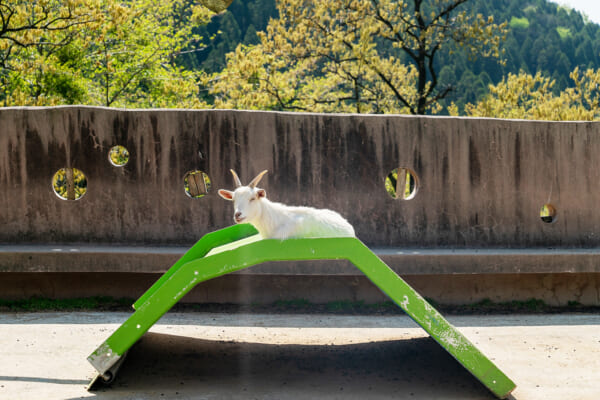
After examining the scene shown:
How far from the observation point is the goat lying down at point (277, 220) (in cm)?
501

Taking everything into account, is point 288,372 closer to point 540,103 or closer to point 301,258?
point 301,258

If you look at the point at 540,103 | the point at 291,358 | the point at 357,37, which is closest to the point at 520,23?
the point at 540,103

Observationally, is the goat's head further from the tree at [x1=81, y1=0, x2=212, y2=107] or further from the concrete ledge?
the tree at [x1=81, y1=0, x2=212, y2=107]

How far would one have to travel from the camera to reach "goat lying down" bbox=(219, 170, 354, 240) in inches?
197

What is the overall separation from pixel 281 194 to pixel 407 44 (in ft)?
43.8

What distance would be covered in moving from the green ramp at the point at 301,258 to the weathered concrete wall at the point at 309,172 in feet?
9.81

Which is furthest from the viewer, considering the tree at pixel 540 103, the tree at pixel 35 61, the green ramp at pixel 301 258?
the tree at pixel 540 103

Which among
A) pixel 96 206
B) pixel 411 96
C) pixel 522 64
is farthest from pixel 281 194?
pixel 522 64

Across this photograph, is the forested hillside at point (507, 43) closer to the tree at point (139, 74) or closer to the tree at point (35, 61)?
the tree at point (139, 74)

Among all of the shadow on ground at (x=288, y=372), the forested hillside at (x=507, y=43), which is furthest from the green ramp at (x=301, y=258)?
the forested hillside at (x=507, y=43)

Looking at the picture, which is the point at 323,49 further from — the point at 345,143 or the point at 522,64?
the point at 522,64

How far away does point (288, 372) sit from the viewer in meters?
5.54

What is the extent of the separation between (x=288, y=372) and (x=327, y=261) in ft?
7.31

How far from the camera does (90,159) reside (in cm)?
789
